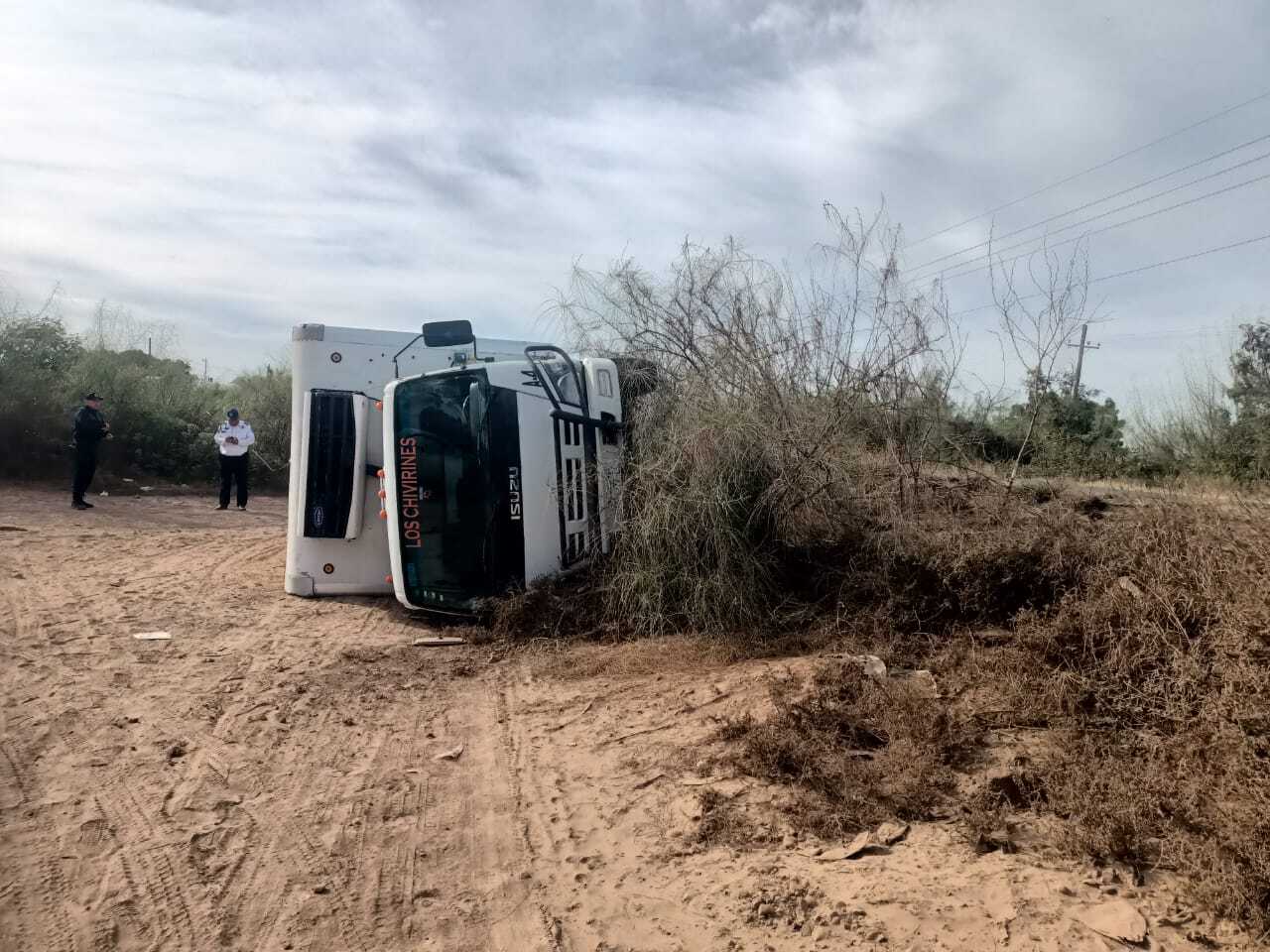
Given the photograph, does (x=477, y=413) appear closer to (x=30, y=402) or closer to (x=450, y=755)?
(x=450, y=755)

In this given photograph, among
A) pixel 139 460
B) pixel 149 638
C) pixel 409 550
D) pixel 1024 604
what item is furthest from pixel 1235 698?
pixel 139 460

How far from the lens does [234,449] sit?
1420cm

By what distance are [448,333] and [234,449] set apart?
7425mm

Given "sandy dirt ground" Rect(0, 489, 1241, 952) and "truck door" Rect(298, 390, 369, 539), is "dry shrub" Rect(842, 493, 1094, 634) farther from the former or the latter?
"truck door" Rect(298, 390, 369, 539)

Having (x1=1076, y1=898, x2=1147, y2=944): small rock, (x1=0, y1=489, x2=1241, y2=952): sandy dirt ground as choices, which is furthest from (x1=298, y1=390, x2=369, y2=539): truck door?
(x1=1076, y1=898, x2=1147, y2=944): small rock

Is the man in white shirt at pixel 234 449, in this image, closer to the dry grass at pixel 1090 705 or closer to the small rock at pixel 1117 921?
the dry grass at pixel 1090 705

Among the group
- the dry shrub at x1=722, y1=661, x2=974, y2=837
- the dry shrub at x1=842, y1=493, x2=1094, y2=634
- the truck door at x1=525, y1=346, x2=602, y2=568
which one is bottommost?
the dry shrub at x1=722, y1=661, x2=974, y2=837

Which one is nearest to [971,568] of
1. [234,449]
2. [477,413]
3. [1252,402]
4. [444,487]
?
[477,413]

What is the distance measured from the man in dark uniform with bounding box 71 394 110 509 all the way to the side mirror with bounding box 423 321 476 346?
292 inches

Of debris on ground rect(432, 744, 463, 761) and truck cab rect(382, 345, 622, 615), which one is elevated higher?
truck cab rect(382, 345, 622, 615)

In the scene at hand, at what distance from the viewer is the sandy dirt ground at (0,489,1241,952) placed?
2.98 meters

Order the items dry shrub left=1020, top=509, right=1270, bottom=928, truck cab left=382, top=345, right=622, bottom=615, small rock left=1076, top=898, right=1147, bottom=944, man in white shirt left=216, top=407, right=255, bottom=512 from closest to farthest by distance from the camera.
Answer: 1. small rock left=1076, top=898, right=1147, bottom=944
2. dry shrub left=1020, top=509, right=1270, bottom=928
3. truck cab left=382, top=345, right=622, bottom=615
4. man in white shirt left=216, top=407, right=255, bottom=512

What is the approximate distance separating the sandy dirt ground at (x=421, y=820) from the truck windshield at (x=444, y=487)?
661 mm

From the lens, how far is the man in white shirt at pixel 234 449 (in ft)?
45.5
